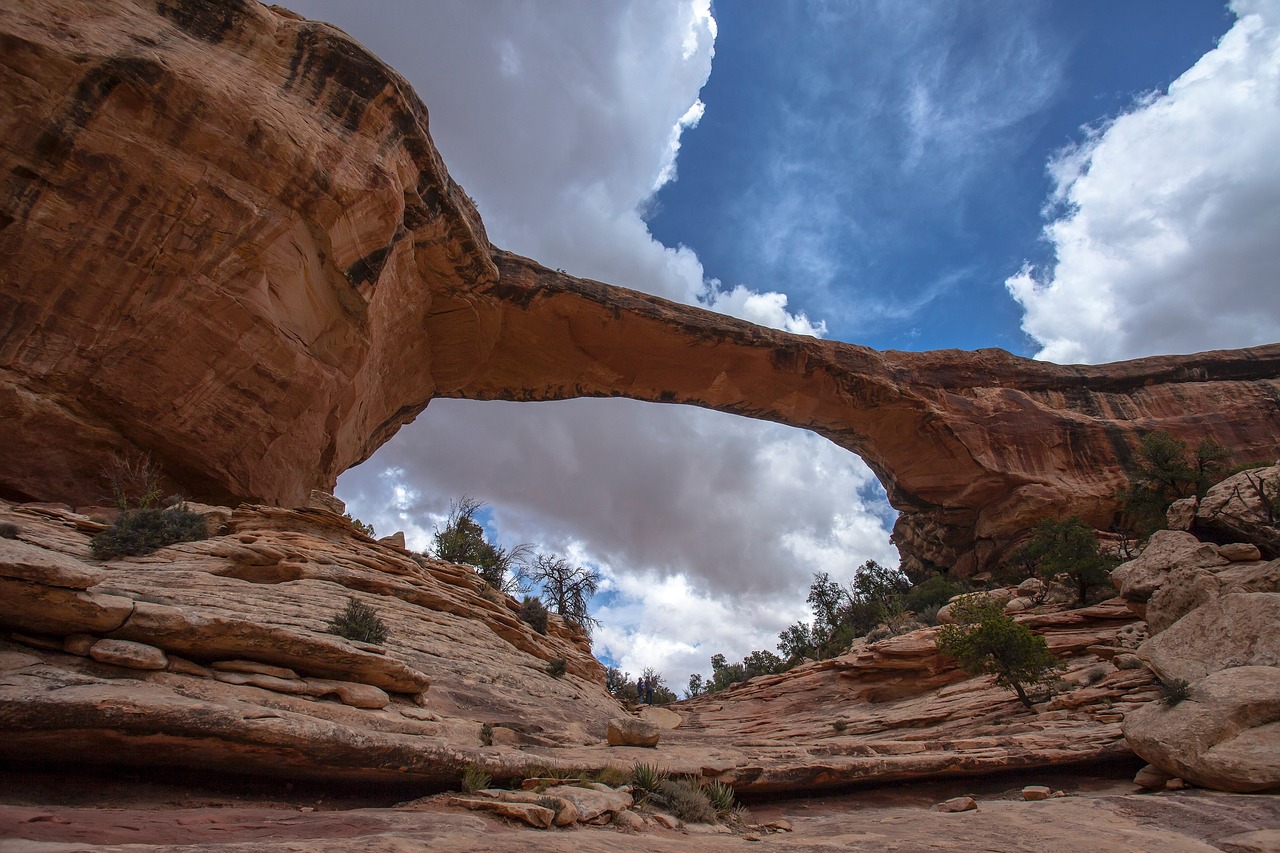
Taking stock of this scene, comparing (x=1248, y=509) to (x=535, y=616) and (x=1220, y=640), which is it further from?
(x=535, y=616)

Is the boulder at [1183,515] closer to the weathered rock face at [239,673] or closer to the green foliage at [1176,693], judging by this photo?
the green foliage at [1176,693]

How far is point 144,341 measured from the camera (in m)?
10.7

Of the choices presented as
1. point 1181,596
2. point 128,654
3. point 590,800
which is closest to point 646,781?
point 590,800

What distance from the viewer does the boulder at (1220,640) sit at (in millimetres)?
7941

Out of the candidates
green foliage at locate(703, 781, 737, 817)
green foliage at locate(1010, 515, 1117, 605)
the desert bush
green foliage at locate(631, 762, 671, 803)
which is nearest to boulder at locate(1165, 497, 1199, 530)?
green foliage at locate(1010, 515, 1117, 605)

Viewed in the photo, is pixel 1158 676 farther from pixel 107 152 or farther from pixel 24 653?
pixel 107 152

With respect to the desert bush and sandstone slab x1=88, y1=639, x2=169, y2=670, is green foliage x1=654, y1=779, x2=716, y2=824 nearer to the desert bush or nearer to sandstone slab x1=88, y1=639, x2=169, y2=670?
the desert bush

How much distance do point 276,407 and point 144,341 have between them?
2.61 metres

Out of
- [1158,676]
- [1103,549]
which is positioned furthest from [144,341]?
[1103,549]

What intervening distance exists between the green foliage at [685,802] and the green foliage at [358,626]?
3920mm

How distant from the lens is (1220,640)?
848 centimetres

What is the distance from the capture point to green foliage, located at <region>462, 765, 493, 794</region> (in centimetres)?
444

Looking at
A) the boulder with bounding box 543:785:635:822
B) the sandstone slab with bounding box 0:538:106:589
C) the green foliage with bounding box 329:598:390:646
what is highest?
the green foliage with bounding box 329:598:390:646

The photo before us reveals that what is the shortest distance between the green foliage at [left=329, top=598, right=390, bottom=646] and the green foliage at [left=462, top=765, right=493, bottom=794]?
124 inches
